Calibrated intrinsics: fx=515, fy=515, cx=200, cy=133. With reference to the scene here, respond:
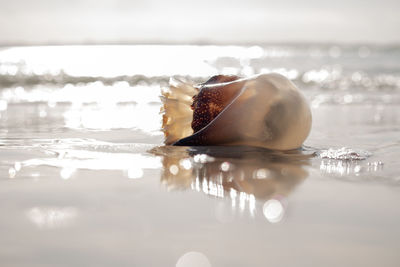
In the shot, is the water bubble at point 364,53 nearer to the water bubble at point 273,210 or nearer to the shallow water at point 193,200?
the shallow water at point 193,200

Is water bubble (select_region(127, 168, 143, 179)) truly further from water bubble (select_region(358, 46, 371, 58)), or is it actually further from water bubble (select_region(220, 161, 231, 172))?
water bubble (select_region(358, 46, 371, 58))

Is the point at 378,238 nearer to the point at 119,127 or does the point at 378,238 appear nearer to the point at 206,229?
the point at 206,229

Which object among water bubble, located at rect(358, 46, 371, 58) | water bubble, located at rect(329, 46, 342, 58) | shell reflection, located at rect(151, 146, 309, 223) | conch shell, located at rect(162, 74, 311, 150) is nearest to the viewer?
shell reflection, located at rect(151, 146, 309, 223)

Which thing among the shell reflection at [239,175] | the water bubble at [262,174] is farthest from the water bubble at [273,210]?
the water bubble at [262,174]

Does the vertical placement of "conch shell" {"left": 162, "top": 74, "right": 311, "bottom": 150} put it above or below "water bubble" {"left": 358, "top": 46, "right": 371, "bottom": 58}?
below

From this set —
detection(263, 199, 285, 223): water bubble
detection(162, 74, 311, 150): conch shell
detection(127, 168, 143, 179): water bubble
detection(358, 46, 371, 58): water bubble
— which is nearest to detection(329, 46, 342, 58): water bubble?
detection(358, 46, 371, 58): water bubble

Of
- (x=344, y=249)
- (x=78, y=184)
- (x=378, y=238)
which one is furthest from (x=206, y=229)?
(x=78, y=184)

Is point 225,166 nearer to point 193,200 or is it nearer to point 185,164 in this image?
point 185,164
